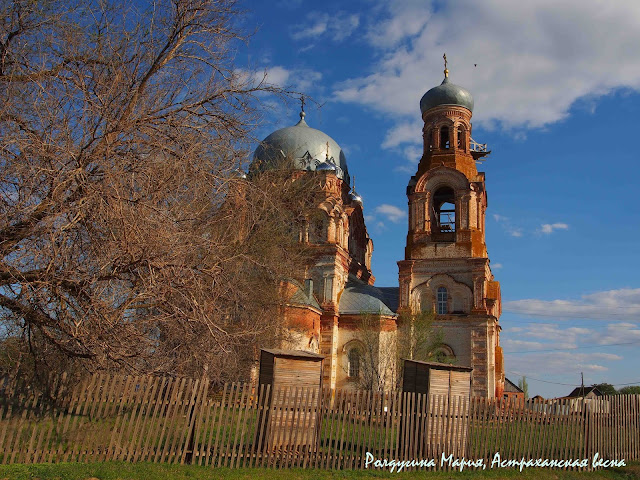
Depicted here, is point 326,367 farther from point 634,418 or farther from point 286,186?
point 634,418

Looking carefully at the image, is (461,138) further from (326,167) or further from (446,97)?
(326,167)

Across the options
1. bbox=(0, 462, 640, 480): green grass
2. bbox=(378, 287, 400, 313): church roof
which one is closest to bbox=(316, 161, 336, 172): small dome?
bbox=(378, 287, 400, 313): church roof

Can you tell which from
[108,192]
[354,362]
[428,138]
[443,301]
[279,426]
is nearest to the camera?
[108,192]

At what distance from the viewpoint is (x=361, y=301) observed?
2758 centimetres

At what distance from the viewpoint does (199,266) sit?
7.64 metres

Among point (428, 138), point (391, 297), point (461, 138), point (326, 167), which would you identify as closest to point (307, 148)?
point (326, 167)

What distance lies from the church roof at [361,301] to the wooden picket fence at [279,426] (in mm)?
14712

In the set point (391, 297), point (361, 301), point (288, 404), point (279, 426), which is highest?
point (391, 297)

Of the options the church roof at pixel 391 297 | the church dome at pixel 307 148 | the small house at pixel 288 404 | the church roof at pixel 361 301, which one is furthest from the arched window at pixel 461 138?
the small house at pixel 288 404

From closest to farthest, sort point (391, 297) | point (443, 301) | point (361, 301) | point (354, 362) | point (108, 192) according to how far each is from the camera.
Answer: point (108, 192), point (354, 362), point (443, 301), point (361, 301), point (391, 297)

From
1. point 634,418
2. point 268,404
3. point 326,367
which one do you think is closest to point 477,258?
point 326,367

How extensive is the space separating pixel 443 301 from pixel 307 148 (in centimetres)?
1167

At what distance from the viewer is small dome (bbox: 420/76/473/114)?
96.9 feet

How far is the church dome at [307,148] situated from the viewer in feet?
102
